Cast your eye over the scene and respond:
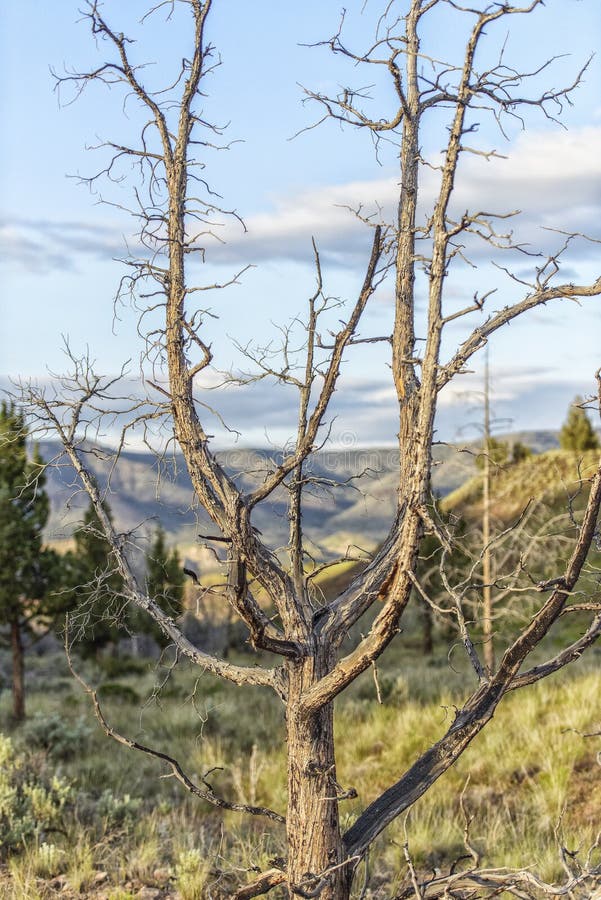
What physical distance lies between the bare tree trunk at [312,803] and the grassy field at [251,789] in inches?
22.2

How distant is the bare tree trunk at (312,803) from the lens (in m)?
3.33

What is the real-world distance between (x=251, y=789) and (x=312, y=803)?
5.70m

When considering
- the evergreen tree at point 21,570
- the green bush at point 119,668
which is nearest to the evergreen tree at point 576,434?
the green bush at point 119,668

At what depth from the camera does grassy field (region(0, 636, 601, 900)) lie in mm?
6105

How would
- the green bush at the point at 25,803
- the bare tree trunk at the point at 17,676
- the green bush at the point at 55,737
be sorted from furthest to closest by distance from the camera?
the bare tree trunk at the point at 17,676, the green bush at the point at 55,737, the green bush at the point at 25,803

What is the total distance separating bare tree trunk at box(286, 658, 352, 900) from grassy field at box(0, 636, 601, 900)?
0.56 meters

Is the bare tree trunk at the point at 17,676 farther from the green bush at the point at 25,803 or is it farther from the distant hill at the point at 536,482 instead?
the distant hill at the point at 536,482

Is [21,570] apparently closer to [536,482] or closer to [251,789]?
[251,789]

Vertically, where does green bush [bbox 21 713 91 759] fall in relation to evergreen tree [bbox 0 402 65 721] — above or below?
below

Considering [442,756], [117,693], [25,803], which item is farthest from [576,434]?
[442,756]

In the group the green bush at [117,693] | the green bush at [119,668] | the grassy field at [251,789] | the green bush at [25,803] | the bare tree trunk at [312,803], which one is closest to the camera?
the bare tree trunk at [312,803]

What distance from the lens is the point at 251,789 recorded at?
8594mm

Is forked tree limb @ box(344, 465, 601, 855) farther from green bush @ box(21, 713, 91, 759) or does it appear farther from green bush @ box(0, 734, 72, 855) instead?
green bush @ box(21, 713, 91, 759)

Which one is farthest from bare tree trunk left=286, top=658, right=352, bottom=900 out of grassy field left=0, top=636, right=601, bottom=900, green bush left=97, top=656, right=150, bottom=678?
green bush left=97, top=656, right=150, bottom=678
